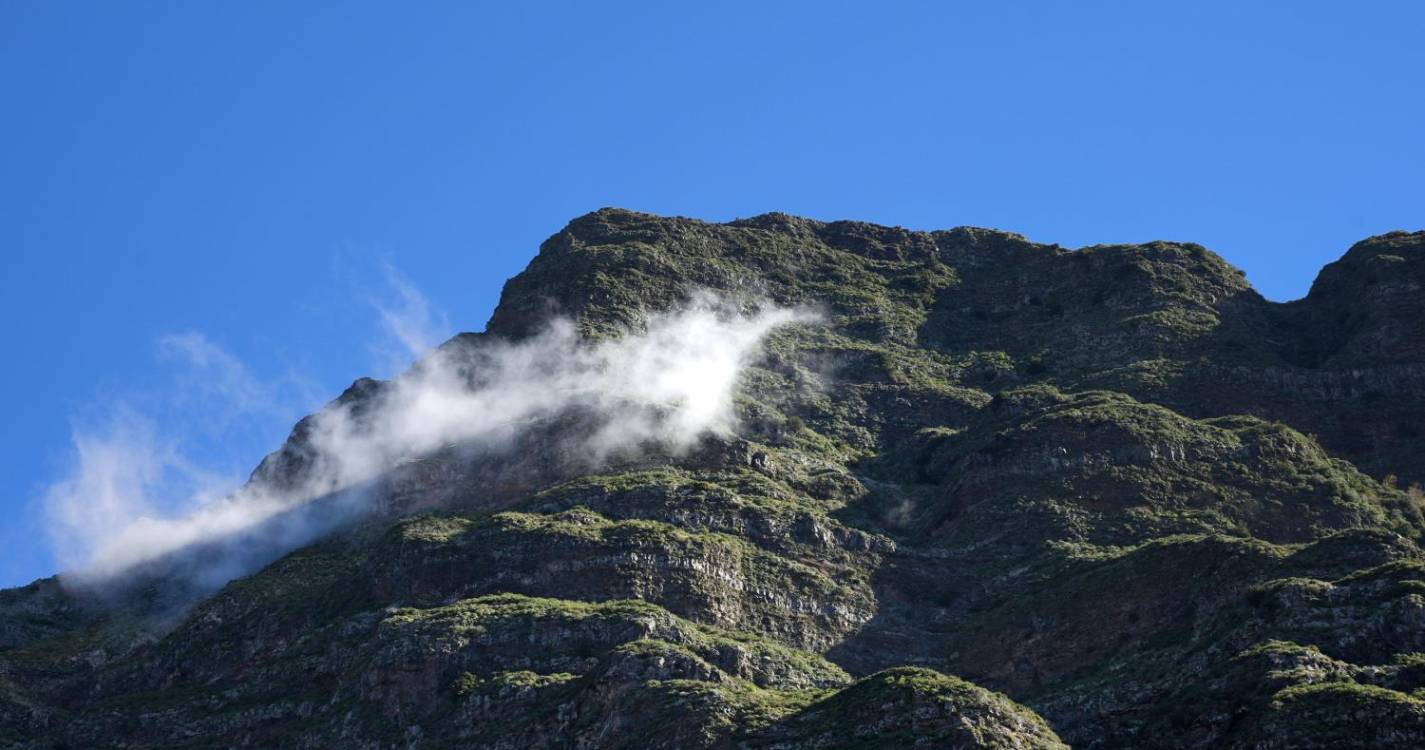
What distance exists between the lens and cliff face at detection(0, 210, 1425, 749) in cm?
7656

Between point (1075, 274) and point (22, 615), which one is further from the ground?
point (1075, 274)

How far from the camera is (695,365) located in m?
116

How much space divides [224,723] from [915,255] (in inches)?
2520

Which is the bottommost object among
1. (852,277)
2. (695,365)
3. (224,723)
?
(224,723)


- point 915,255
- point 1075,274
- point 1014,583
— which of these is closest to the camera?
point 1014,583

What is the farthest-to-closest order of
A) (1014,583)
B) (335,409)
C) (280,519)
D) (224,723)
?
1. (335,409)
2. (280,519)
3. (1014,583)
4. (224,723)

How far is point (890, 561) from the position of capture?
96.7 m

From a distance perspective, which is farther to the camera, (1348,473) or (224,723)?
(1348,473)

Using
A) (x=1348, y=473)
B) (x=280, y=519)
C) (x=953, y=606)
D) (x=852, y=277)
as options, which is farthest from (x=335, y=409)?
(x=1348, y=473)

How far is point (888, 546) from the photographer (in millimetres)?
97500

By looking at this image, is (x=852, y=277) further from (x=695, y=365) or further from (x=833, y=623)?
(x=833, y=623)

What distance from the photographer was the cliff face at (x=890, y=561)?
76562mm

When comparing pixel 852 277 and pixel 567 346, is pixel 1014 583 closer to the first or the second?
pixel 567 346

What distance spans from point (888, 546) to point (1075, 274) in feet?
120
